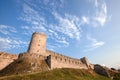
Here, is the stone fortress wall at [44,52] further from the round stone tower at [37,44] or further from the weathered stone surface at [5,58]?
the weathered stone surface at [5,58]

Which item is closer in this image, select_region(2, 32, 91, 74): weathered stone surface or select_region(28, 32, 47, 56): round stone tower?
select_region(2, 32, 91, 74): weathered stone surface

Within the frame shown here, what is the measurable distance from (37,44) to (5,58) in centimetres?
1417

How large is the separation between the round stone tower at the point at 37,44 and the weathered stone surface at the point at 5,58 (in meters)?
7.12

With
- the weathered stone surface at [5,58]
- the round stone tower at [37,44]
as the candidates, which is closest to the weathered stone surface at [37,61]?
the round stone tower at [37,44]

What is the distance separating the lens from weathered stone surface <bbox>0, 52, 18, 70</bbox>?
50375 mm

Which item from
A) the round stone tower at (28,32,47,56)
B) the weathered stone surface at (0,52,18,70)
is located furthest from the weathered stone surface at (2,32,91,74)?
the weathered stone surface at (0,52,18,70)

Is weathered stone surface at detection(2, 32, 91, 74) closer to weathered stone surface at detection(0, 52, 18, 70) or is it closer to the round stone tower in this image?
the round stone tower

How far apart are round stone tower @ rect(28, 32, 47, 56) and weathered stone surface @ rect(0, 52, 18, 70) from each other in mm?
7119

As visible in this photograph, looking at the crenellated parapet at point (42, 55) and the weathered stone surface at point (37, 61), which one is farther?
the crenellated parapet at point (42, 55)

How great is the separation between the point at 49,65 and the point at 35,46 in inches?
444

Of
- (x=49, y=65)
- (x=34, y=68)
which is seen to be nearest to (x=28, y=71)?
(x=34, y=68)

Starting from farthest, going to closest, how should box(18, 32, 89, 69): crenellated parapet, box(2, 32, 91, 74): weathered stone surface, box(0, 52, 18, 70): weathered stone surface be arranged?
box(18, 32, 89, 69): crenellated parapet < box(0, 52, 18, 70): weathered stone surface < box(2, 32, 91, 74): weathered stone surface

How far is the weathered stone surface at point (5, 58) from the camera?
50.4 metres

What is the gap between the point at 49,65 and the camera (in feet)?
172
